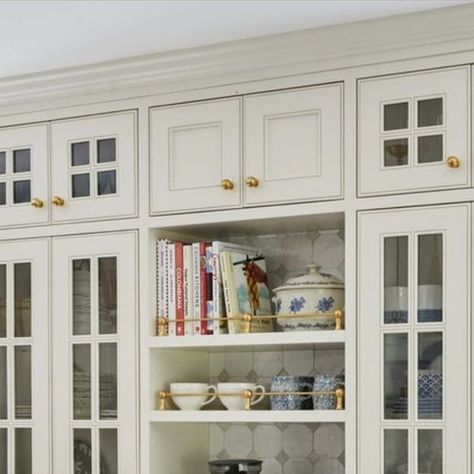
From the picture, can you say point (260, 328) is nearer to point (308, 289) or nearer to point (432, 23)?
point (308, 289)

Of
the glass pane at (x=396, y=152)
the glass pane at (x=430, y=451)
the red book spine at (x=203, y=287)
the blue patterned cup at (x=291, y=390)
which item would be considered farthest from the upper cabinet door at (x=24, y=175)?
the glass pane at (x=430, y=451)

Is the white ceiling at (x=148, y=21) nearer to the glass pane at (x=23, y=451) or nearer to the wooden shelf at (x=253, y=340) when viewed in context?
the wooden shelf at (x=253, y=340)

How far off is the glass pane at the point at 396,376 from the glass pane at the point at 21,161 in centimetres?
144

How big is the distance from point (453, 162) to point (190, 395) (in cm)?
116

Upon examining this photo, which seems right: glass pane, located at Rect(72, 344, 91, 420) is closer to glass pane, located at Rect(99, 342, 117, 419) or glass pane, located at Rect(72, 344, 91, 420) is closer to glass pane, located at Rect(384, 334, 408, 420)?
glass pane, located at Rect(99, 342, 117, 419)

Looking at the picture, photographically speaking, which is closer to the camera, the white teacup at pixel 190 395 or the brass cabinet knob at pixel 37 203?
the white teacup at pixel 190 395

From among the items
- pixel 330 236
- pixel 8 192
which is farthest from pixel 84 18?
pixel 330 236

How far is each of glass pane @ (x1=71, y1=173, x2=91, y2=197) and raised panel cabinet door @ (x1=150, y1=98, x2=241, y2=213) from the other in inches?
10.3

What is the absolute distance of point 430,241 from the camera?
10.2ft

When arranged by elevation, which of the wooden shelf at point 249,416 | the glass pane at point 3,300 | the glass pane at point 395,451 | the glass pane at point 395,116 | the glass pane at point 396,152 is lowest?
the glass pane at point 395,451

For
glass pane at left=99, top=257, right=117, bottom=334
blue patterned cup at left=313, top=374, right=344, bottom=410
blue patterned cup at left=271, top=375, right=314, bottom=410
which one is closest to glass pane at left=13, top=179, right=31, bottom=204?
glass pane at left=99, top=257, right=117, bottom=334

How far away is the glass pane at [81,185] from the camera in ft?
12.1

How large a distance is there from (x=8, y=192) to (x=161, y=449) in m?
1.05

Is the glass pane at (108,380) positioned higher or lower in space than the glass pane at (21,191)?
lower
